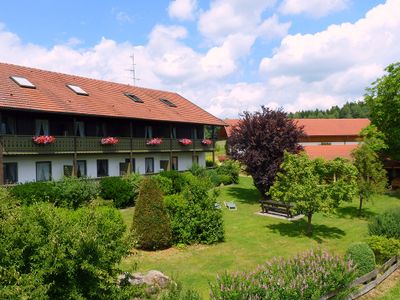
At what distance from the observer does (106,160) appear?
28.3m

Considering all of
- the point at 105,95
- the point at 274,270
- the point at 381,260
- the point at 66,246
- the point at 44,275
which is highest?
the point at 105,95

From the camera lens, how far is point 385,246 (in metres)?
14.5

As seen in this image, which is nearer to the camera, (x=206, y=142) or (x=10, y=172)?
(x=10, y=172)

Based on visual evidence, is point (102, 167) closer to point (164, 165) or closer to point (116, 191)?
point (116, 191)

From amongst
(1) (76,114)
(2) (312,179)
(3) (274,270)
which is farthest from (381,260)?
(1) (76,114)

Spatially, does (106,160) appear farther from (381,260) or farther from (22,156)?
(381,260)

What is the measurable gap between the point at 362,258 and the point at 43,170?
2010 centimetres

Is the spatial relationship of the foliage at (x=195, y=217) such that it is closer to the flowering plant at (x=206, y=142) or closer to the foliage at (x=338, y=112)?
the flowering plant at (x=206, y=142)

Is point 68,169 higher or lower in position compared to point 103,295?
higher

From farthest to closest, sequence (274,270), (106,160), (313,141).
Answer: (313,141), (106,160), (274,270)

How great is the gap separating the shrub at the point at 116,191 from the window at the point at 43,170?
3.85 meters

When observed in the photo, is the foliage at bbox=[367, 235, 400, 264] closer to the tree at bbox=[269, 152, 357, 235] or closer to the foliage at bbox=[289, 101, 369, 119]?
the tree at bbox=[269, 152, 357, 235]

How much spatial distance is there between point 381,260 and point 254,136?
41.8 feet

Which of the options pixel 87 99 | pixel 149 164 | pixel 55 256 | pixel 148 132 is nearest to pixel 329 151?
pixel 148 132
